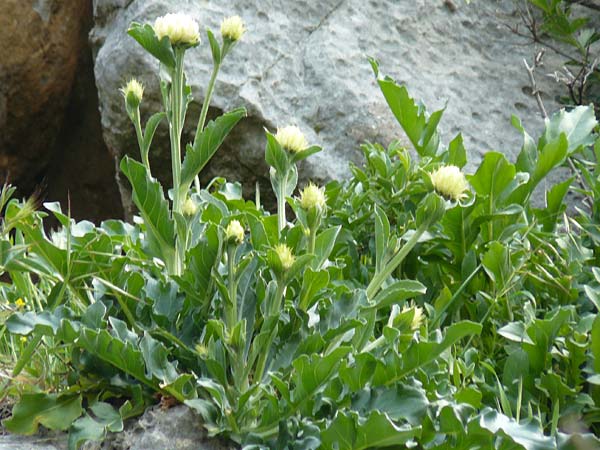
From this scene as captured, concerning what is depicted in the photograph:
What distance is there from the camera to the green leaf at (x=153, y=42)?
1.97 meters

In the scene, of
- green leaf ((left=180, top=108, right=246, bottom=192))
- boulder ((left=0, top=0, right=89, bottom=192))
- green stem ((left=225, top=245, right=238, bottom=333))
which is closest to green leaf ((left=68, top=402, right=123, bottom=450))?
green stem ((left=225, top=245, right=238, bottom=333))

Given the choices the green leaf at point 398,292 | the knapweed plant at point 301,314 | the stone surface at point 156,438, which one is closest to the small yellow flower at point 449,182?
the knapweed plant at point 301,314

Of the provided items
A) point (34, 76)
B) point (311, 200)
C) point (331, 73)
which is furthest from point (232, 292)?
point (34, 76)

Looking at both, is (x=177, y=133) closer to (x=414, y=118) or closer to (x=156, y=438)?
(x=156, y=438)

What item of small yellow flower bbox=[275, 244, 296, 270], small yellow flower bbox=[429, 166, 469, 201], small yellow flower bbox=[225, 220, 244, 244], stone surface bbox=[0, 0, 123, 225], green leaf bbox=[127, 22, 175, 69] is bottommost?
stone surface bbox=[0, 0, 123, 225]

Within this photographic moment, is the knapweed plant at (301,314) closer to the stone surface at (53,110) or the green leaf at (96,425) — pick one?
the green leaf at (96,425)

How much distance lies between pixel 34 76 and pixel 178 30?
2768mm

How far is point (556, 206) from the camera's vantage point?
259cm

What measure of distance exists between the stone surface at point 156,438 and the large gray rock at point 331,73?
1.64 metres

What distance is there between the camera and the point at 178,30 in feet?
6.37

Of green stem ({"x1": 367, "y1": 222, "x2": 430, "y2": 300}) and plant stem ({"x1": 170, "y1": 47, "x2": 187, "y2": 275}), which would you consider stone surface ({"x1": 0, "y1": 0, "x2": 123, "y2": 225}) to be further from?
green stem ({"x1": 367, "y1": 222, "x2": 430, "y2": 300})

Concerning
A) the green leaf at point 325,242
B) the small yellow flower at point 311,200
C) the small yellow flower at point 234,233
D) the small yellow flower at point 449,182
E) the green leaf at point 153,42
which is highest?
the green leaf at point 153,42

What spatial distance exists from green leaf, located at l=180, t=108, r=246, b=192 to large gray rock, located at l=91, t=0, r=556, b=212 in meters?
1.32

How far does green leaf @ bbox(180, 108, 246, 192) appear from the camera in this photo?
2018 mm
